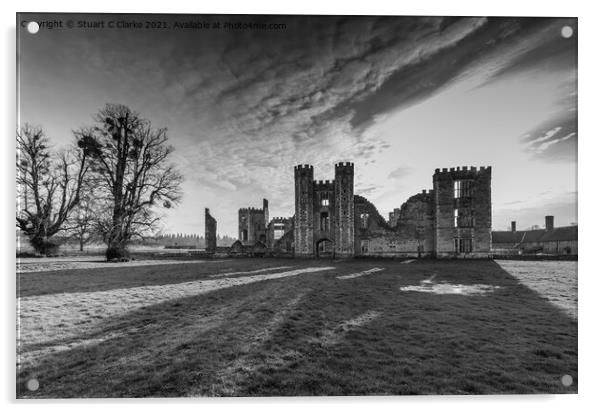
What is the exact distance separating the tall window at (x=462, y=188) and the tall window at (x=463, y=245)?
3606 millimetres

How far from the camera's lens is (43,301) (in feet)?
17.9

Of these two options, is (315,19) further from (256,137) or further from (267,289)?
(267,289)

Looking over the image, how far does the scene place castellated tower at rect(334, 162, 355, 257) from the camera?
74.4ft

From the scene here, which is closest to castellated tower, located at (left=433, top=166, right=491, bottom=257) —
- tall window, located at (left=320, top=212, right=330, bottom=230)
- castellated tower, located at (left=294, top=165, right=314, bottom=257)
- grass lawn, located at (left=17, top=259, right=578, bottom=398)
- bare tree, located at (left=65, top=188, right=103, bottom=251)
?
tall window, located at (left=320, top=212, right=330, bottom=230)

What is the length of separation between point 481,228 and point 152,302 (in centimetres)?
2332

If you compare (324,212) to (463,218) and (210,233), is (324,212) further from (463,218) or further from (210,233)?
(210,233)

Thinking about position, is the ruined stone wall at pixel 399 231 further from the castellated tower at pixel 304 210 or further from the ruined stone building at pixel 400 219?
the castellated tower at pixel 304 210

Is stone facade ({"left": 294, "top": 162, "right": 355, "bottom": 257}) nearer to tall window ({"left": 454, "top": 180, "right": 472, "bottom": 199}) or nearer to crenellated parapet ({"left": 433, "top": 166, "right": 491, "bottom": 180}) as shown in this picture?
crenellated parapet ({"left": 433, "top": 166, "right": 491, "bottom": 180})

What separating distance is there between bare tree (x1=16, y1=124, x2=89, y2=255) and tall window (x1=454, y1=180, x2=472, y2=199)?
23.8 meters

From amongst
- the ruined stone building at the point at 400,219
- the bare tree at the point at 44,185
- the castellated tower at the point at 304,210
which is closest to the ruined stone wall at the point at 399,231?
the ruined stone building at the point at 400,219

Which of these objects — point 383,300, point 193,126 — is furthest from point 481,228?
point 193,126

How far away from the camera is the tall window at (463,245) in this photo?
20.9 metres

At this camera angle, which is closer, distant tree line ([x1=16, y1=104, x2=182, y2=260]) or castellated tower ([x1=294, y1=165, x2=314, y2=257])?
distant tree line ([x1=16, y1=104, x2=182, y2=260])

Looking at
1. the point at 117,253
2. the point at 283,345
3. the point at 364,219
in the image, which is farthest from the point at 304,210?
the point at 283,345
